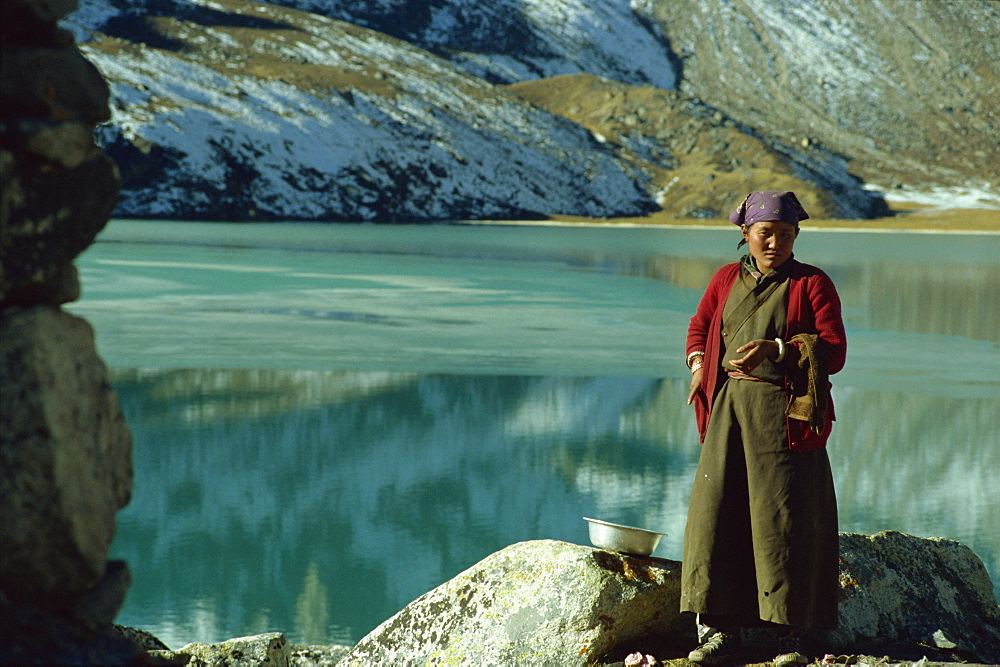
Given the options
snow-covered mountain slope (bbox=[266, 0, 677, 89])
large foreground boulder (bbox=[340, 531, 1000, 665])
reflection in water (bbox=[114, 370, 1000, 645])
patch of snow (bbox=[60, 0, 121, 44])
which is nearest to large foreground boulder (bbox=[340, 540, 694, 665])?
large foreground boulder (bbox=[340, 531, 1000, 665])

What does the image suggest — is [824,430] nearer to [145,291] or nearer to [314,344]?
[314,344]

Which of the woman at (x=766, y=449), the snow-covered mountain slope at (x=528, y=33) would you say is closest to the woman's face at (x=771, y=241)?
the woman at (x=766, y=449)

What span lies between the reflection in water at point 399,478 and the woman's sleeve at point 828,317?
145 inches

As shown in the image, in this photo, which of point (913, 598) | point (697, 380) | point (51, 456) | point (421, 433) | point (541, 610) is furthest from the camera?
point (421, 433)

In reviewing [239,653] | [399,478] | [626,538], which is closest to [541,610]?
[626,538]

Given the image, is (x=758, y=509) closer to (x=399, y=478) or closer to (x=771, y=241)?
(x=771, y=241)

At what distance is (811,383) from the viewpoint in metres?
3.34

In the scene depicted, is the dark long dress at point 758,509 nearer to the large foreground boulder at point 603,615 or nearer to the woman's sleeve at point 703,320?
the woman's sleeve at point 703,320

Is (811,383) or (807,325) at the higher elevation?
(807,325)

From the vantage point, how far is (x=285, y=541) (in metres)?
7.56

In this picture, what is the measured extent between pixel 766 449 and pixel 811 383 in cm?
26

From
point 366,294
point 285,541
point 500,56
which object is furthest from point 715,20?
point 285,541

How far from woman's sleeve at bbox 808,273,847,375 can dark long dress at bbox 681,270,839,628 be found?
0.10 meters

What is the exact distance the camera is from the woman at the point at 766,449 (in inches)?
134
